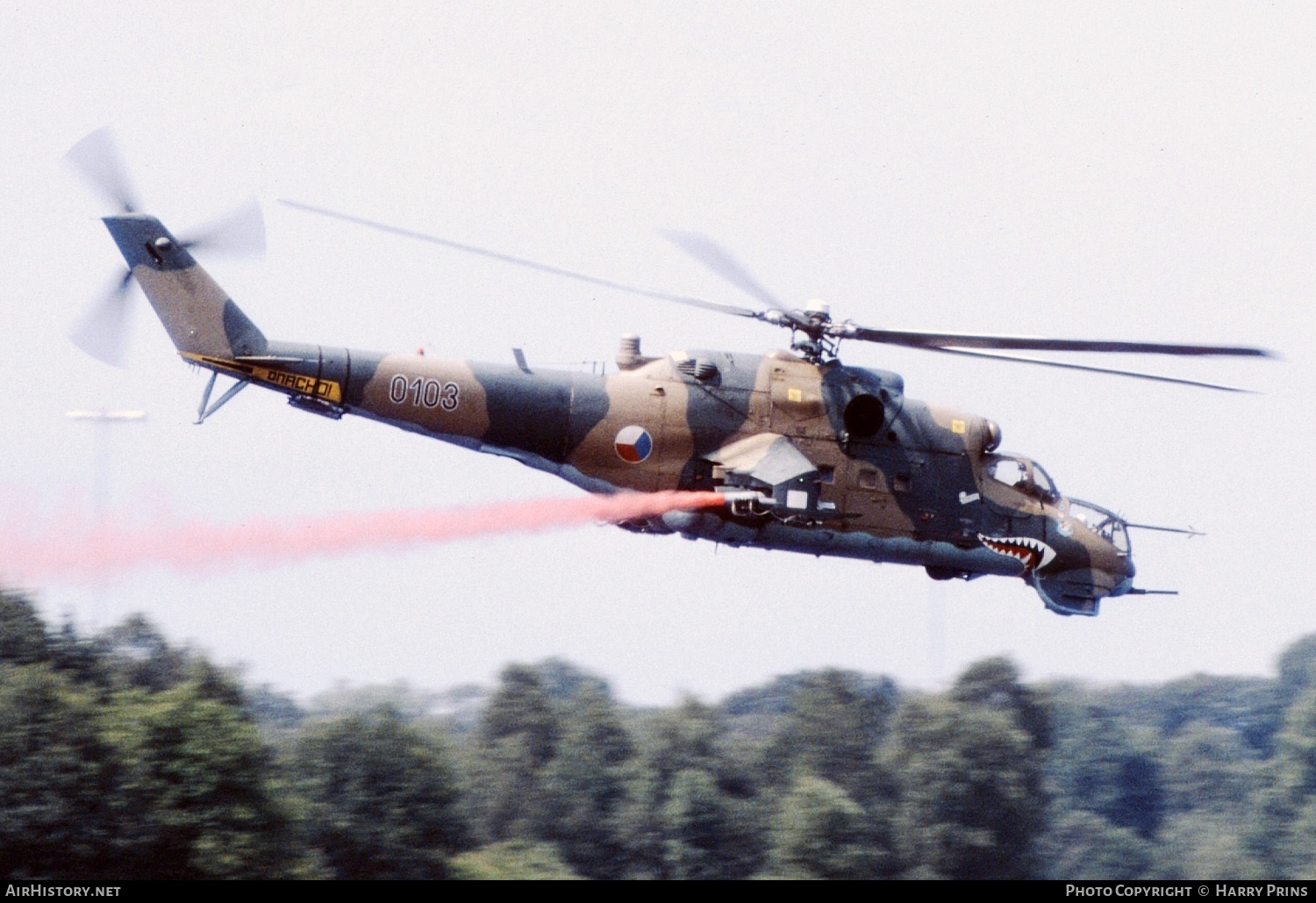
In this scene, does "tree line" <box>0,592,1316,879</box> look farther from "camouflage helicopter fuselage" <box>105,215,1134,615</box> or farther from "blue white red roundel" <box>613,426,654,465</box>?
"blue white red roundel" <box>613,426,654,465</box>

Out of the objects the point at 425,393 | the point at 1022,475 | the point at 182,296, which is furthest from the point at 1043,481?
the point at 182,296

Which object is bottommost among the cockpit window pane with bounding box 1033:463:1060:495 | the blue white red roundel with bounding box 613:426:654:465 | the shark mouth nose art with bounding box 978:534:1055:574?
the shark mouth nose art with bounding box 978:534:1055:574

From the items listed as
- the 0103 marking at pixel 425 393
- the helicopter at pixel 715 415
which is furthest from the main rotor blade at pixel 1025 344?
the 0103 marking at pixel 425 393

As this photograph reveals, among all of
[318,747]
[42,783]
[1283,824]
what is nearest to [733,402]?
[42,783]

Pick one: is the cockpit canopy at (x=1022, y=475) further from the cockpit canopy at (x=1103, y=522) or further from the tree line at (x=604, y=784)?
the tree line at (x=604, y=784)

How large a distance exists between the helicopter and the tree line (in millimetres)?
29189

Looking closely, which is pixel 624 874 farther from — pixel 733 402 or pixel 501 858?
pixel 733 402

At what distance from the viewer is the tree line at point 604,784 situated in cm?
5638

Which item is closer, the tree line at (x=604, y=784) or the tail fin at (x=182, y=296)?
the tail fin at (x=182, y=296)

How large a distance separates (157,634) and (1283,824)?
5834 centimetres

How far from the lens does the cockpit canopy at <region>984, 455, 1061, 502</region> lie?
109ft

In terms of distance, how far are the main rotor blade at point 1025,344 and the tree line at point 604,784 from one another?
105 ft

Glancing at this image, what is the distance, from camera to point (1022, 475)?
3375 centimetres

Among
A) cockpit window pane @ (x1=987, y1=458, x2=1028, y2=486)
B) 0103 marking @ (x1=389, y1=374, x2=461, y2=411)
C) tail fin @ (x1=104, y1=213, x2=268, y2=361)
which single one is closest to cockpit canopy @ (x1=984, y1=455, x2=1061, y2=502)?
cockpit window pane @ (x1=987, y1=458, x2=1028, y2=486)
